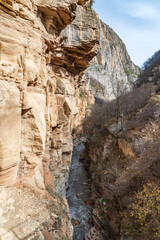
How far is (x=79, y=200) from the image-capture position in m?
11.9

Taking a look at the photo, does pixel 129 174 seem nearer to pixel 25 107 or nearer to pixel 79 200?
pixel 79 200

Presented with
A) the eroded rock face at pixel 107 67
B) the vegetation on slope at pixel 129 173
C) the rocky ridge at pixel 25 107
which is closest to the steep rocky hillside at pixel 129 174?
the vegetation on slope at pixel 129 173

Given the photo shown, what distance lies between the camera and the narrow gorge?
12.0ft

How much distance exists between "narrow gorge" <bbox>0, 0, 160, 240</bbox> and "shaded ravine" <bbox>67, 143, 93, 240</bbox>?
0.24ft

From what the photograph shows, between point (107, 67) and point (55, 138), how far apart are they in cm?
3955

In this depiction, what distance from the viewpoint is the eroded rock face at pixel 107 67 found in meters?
38.4

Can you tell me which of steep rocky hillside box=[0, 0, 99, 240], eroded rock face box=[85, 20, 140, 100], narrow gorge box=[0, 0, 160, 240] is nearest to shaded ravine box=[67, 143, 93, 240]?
narrow gorge box=[0, 0, 160, 240]

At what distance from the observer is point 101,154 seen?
12.7 metres

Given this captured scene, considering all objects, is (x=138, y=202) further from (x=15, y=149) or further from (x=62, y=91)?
(x=62, y=91)

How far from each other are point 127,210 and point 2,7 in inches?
388

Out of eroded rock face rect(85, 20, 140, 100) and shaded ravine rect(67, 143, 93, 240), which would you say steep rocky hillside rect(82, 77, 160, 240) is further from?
eroded rock face rect(85, 20, 140, 100)

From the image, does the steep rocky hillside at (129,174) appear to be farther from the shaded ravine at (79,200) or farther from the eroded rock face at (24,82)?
the eroded rock face at (24,82)

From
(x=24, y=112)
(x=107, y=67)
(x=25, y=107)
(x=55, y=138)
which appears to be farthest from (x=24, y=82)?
(x=107, y=67)


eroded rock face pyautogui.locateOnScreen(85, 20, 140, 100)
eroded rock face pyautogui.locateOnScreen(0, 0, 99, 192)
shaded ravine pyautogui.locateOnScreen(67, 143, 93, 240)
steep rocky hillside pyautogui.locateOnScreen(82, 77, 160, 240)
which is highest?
eroded rock face pyautogui.locateOnScreen(85, 20, 140, 100)
